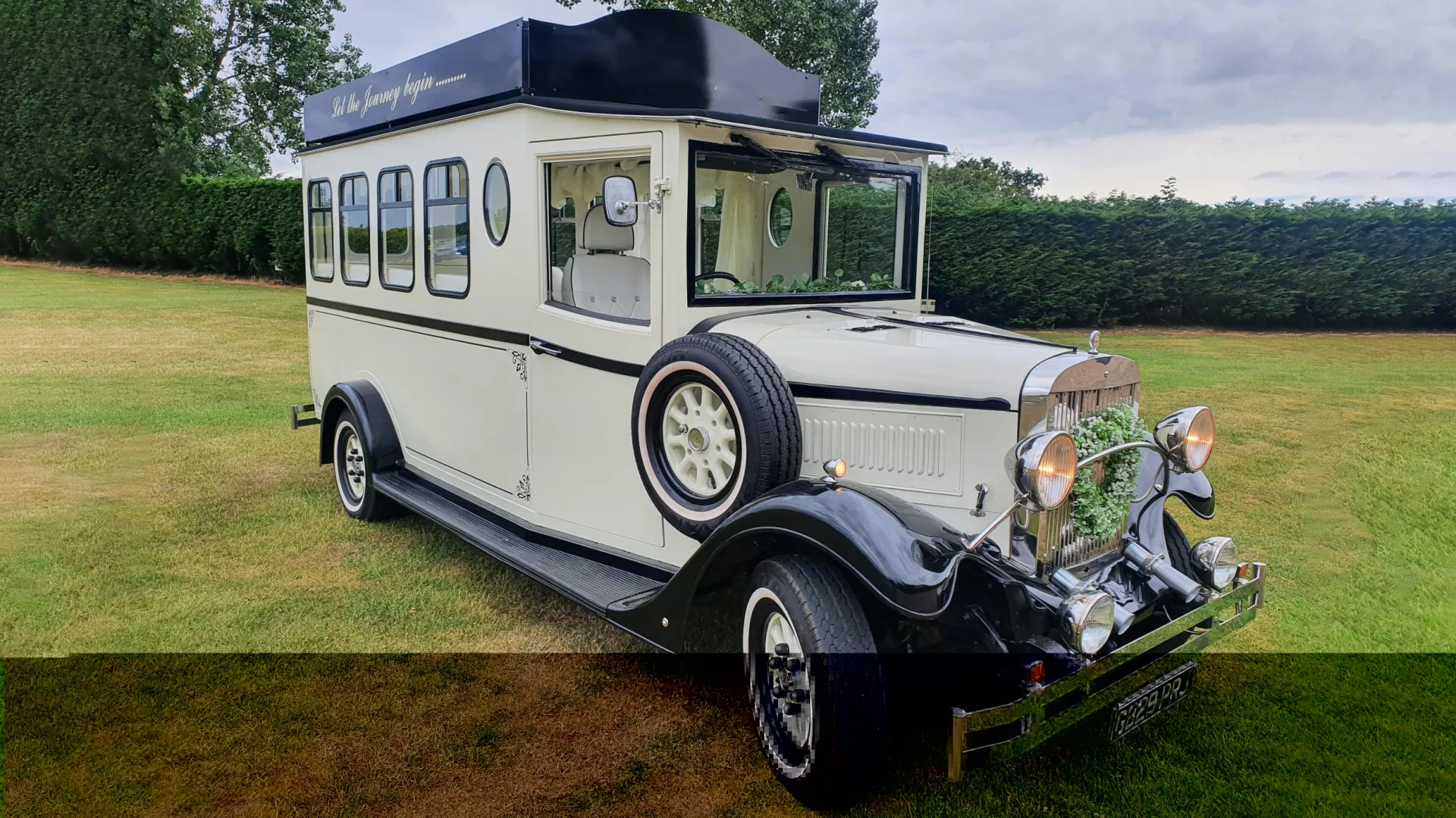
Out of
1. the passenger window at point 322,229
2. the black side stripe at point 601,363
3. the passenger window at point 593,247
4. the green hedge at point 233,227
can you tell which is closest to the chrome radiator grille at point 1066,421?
the black side stripe at point 601,363

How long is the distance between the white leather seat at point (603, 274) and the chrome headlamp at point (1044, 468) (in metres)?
2.22

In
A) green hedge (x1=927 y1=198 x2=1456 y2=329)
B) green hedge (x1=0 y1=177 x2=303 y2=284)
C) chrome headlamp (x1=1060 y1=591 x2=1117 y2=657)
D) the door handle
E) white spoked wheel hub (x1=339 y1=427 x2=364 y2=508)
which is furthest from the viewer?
green hedge (x1=0 y1=177 x2=303 y2=284)

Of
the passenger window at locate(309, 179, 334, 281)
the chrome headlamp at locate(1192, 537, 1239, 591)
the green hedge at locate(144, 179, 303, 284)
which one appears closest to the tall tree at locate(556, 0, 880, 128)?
the green hedge at locate(144, 179, 303, 284)

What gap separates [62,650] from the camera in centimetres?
475

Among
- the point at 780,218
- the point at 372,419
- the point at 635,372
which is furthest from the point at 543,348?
the point at 372,419

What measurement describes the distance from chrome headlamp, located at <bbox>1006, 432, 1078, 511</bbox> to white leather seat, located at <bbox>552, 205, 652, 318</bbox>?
2.22 meters

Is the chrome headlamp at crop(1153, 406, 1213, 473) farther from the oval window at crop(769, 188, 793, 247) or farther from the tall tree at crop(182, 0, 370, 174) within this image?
the tall tree at crop(182, 0, 370, 174)

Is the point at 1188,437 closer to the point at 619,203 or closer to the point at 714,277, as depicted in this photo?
the point at 714,277

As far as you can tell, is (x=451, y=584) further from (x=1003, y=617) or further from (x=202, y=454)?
(x=202, y=454)

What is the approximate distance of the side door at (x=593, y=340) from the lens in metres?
4.43

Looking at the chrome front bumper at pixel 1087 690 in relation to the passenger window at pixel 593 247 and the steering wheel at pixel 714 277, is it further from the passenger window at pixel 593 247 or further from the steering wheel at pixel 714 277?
the passenger window at pixel 593 247

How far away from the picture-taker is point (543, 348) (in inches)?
191

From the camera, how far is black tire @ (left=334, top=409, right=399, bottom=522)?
6535 mm

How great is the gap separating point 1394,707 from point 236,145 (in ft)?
104
